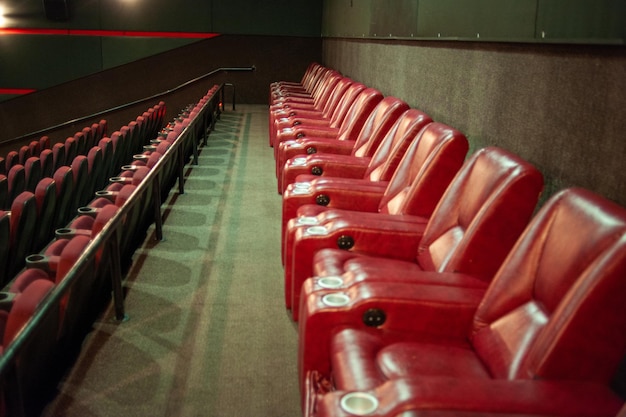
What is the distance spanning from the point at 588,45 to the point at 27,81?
971 centimetres

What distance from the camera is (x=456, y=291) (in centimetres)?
164

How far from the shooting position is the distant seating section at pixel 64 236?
163 cm

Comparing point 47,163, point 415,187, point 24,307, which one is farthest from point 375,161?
point 47,163

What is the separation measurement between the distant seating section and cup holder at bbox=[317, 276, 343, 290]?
0.61m

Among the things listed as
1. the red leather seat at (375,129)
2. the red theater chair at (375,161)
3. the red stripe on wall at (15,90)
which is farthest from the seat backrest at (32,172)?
the red stripe on wall at (15,90)

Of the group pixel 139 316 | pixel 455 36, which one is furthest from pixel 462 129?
pixel 139 316

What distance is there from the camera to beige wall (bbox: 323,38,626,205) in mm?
1522

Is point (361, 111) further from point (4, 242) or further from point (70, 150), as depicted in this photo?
point (70, 150)

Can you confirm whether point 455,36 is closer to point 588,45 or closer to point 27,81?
point 588,45

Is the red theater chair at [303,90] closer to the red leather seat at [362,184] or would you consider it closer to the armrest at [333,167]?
the armrest at [333,167]

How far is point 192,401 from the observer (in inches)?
71.9

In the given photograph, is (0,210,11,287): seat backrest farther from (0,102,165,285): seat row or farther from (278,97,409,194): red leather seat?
(278,97,409,194): red leather seat

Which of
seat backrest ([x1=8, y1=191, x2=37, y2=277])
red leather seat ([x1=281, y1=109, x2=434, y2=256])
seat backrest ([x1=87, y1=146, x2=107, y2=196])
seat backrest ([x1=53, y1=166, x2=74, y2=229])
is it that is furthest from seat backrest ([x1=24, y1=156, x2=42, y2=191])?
red leather seat ([x1=281, y1=109, x2=434, y2=256])

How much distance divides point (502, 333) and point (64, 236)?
155 centimetres
